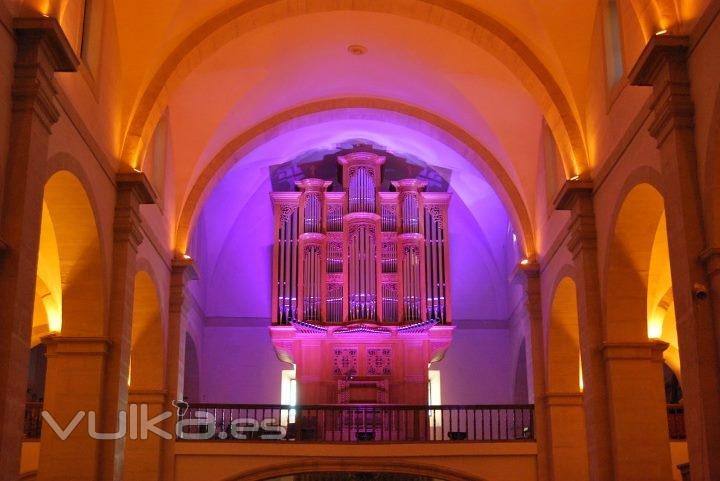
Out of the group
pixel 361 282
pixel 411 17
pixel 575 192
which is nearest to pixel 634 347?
pixel 575 192

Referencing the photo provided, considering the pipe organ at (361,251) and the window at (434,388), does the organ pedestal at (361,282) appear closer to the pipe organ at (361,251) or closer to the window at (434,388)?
the pipe organ at (361,251)

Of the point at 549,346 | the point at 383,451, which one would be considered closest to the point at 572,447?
the point at 549,346

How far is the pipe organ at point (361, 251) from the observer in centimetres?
2347

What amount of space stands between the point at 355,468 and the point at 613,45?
379 inches

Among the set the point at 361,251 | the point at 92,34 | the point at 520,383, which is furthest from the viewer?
the point at 520,383

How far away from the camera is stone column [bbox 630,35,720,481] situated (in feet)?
32.7

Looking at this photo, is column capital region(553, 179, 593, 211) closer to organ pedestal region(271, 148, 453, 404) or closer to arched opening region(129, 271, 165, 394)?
arched opening region(129, 271, 165, 394)

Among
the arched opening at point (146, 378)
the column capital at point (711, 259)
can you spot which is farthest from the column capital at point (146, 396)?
the column capital at point (711, 259)

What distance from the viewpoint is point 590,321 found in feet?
47.9

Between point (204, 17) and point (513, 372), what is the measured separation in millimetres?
13230

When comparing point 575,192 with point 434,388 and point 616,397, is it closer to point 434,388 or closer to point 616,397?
point 616,397

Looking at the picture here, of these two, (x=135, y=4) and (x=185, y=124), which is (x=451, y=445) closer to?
(x=185, y=124)

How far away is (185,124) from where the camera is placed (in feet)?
62.8

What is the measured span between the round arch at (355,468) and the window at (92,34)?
8696mm
